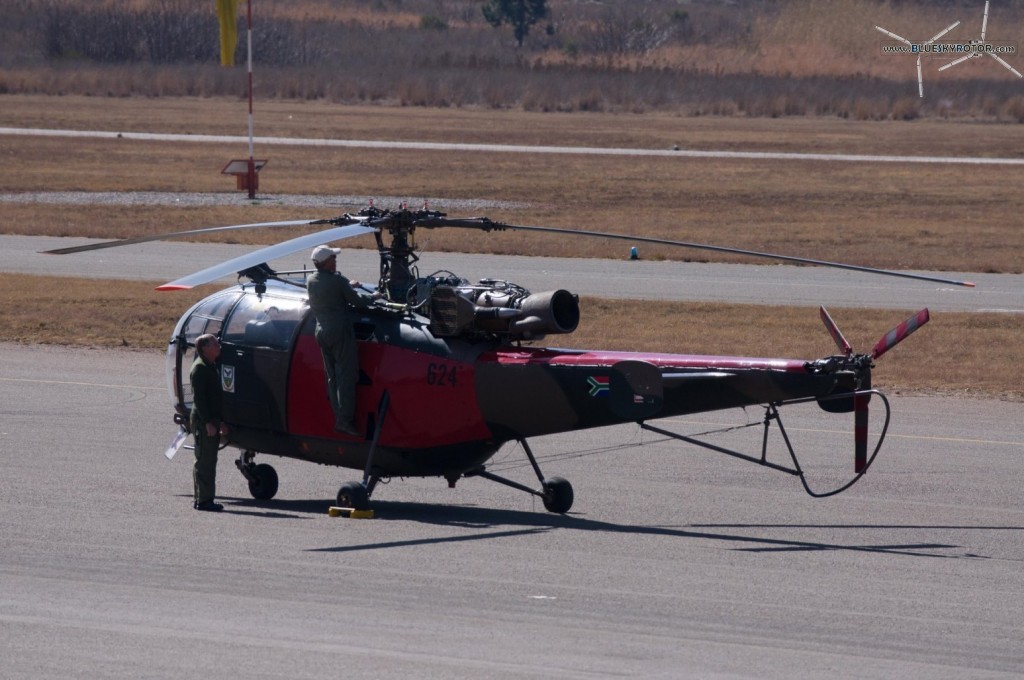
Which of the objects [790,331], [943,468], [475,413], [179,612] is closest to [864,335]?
[790,331]

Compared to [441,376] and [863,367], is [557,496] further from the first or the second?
[863,367]

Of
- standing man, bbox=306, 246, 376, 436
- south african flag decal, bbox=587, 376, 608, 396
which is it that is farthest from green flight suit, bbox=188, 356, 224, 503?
south african flag decal, bbox=587, 376, 608, 396

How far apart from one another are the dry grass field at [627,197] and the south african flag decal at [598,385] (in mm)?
9618

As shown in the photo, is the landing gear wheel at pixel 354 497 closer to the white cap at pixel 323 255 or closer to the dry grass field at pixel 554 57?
the white cap at pixel 323 255

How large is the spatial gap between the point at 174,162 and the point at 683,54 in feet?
222

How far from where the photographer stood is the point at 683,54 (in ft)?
372

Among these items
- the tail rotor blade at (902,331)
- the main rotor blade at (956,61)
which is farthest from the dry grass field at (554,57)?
the tail rotor blade at (902,331)

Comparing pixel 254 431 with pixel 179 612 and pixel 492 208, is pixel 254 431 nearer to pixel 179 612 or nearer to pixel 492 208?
pixel 179 612

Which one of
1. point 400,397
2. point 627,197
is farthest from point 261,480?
point 627,197

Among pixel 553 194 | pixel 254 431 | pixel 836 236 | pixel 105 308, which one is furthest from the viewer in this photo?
pixel 553 194

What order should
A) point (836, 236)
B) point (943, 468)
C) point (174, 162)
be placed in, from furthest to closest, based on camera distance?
point (174, 162) < point (836, 236) < point (943, 468)

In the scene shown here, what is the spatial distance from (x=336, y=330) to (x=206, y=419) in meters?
1.59

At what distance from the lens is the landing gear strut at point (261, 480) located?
13758 mm

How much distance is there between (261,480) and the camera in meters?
13.8
